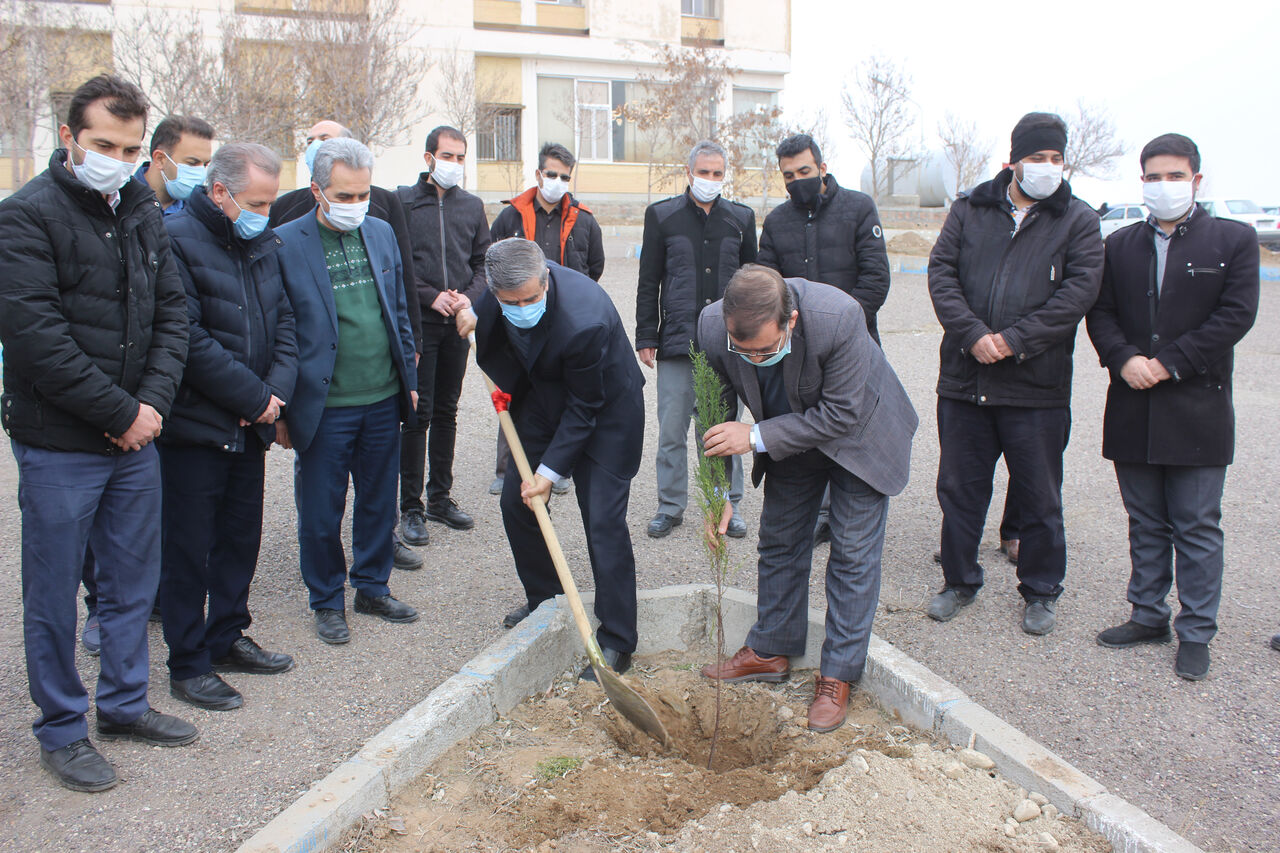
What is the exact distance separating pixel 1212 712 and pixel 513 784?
2.69m

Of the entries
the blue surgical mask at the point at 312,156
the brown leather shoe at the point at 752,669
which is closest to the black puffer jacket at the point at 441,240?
the blue surgical mask at the point at 312,156

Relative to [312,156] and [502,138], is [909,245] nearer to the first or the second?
[502,138]

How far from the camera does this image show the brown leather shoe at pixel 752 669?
13.1 ft

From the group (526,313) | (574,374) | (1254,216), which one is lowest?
(574,374)

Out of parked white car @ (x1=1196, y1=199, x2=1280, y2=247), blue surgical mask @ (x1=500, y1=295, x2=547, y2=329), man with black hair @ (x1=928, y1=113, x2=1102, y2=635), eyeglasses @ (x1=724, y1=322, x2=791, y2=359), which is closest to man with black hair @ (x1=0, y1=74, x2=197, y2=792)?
blue surgical mask @ (x1=500, y1=295, x2=547, y2=329)

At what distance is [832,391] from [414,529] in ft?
9.79

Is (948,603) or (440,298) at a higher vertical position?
(440,298)

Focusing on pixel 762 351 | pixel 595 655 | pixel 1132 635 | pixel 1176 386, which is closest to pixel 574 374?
pixel 762 351

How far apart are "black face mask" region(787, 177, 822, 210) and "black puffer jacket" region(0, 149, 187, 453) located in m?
3.24

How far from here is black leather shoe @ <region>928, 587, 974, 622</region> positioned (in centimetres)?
452

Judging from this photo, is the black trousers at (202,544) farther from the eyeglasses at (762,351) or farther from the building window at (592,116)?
the building window at (592,116)

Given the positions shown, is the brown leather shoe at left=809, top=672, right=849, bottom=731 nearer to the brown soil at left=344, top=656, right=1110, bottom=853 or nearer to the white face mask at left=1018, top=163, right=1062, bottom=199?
the brown soil at left=344, top=656, right=1110, bottom=853

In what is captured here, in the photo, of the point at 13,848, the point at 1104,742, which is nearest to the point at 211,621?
the point at 13,848

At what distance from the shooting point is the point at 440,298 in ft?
18.1
